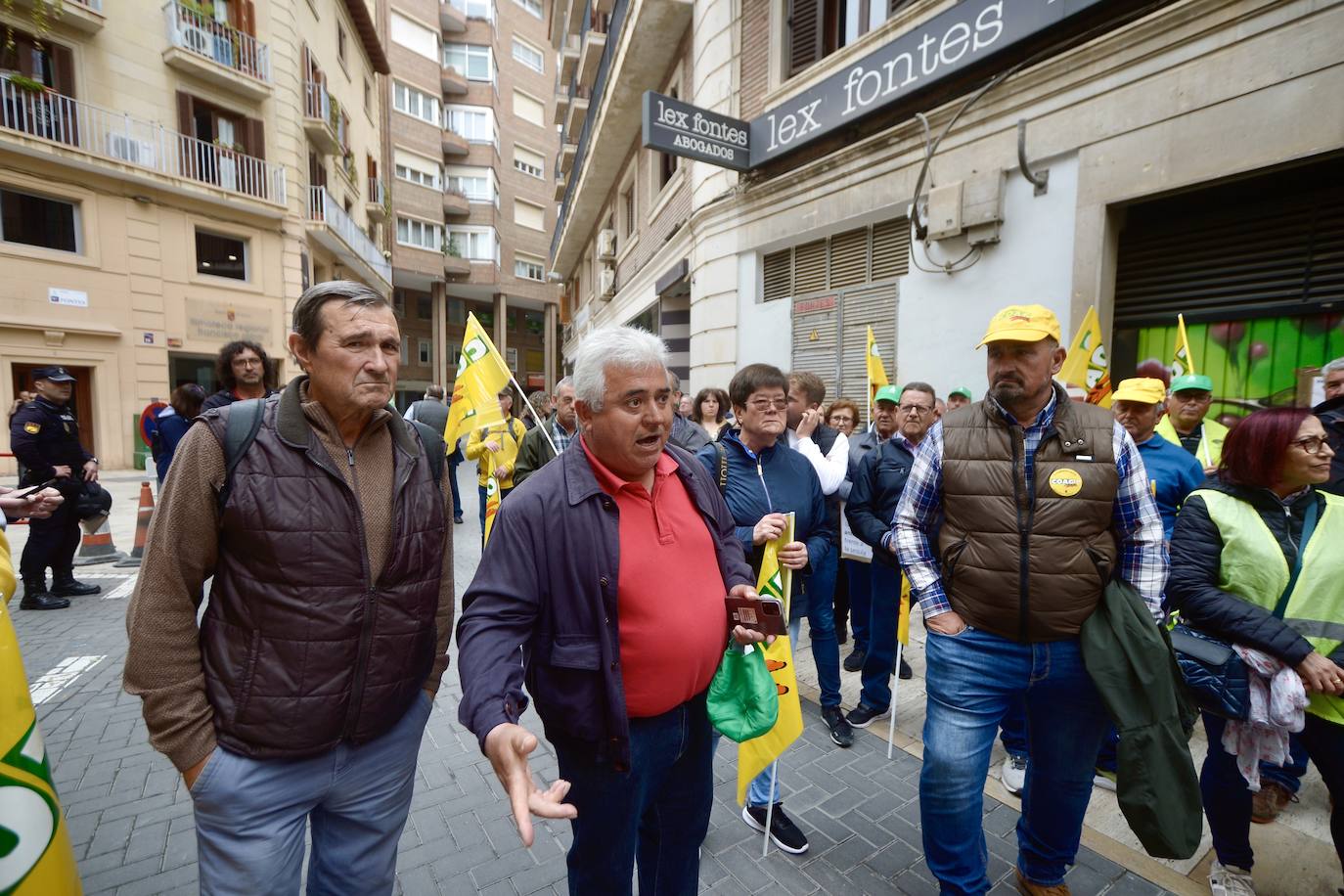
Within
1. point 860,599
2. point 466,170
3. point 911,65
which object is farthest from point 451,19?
point 860,599

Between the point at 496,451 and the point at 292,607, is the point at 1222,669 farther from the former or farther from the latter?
the point at 496,451

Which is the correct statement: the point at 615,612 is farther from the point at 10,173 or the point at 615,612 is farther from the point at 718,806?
the point at 10,173

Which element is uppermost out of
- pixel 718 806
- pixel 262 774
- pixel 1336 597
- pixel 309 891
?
pixel 1336 597

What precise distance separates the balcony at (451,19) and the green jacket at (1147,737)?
1699 inches

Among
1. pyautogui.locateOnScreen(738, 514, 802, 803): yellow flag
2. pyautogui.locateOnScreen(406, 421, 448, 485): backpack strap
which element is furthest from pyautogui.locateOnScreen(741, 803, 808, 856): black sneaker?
pyautogui.locateOnScreen(406, 421, 448, 485): backpack strap

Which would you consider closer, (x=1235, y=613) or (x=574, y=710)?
(x=574, y=710)

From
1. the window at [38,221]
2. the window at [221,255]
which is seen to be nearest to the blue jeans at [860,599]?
the window at [38,221]

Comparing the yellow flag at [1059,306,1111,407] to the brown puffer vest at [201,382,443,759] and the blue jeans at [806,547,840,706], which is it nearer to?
the blue jeans at [806,547,840,706]

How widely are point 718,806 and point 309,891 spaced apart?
6.30 feet

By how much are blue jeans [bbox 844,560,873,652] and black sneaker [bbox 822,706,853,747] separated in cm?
109

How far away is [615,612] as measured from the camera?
1749mm

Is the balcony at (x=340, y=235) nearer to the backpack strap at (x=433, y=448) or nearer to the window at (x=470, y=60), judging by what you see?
the window at (x=470, y=60)

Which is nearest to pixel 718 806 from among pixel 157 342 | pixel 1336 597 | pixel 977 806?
pixel 977 806

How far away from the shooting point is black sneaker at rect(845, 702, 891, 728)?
159 inches
